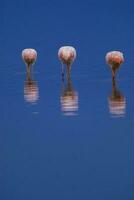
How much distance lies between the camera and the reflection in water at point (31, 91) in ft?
60.9

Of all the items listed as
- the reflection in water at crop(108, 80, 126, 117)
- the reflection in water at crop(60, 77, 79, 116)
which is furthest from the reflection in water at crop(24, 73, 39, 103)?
the reflection in water at crop(108, 80, 126, 117)

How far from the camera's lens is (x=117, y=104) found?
55.8 ft

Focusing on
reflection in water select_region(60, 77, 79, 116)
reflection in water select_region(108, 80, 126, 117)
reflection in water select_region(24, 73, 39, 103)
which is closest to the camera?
reflection in water select_region(108, 80, 126, 117)

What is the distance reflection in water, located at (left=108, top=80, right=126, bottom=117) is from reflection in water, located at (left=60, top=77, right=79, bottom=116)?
0.69 metres

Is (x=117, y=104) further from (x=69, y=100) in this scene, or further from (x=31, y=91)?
(x=31, y=91)

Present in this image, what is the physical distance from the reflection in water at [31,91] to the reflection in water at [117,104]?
1.64 metres

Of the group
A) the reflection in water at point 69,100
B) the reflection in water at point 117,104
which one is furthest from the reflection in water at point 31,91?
the reflection in water at point 117,104

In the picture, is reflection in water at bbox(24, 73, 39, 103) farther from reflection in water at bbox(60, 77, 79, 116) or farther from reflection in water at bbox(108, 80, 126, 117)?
reflection in water at bbox(108, 80, 126, 117)

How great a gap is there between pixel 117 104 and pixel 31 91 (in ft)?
13.8

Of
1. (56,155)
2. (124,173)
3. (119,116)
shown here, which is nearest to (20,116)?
(119,116)

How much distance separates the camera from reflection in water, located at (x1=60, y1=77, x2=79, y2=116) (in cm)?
1603

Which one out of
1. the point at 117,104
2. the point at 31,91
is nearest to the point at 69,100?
the point at 117,104

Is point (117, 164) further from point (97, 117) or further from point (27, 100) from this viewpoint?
point (27, 100)

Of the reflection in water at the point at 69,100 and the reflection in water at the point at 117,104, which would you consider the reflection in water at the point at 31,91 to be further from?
the reflection in water at the point at 117,104
